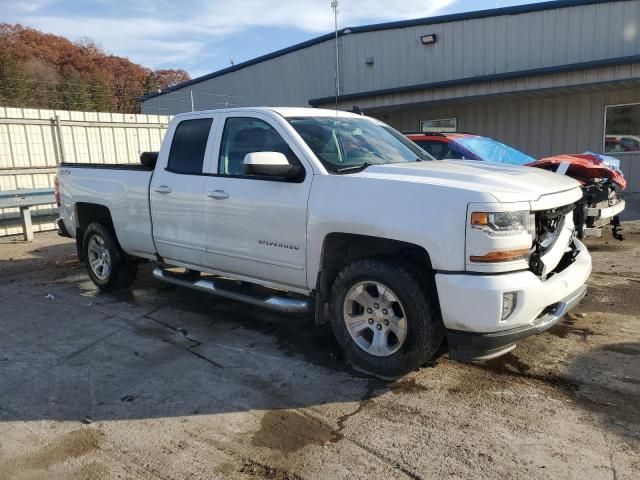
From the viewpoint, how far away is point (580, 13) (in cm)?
1380

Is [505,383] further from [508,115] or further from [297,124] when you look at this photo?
[508,115]

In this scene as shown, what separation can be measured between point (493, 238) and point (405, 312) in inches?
31.1

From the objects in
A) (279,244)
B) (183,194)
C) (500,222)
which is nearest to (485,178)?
(500,222)

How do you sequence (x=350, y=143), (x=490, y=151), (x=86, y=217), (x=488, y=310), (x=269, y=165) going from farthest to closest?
(x=490, y=151) < (x=86, y=217) < (x=350, y=143) < (x=269, y=165) < (x=488, y=310)

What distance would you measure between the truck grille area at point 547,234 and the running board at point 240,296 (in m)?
1.73

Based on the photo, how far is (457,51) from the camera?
15930 mm

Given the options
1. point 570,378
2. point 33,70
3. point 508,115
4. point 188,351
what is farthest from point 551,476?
point 33,70

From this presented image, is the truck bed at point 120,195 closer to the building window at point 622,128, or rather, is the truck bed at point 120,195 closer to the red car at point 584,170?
the red car at point 584,170

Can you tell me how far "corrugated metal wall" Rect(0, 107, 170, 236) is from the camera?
1089 centimetres

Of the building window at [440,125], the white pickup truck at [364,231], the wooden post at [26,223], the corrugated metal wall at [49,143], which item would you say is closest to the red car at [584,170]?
the white pickup truck at [364,231]

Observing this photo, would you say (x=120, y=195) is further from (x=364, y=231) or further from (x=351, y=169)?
(x=364, y=231)

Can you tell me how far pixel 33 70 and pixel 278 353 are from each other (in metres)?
41.9

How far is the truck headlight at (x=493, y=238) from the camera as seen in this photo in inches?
129

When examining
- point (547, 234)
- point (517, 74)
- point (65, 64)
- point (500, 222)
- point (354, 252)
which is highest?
point (65, 64)
